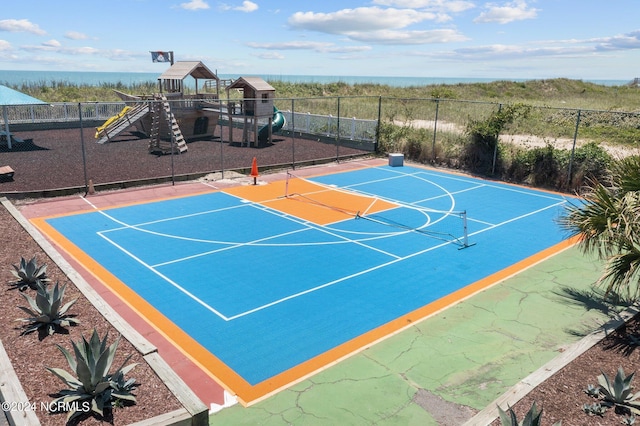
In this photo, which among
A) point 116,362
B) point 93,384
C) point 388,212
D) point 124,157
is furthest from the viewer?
point 124,157

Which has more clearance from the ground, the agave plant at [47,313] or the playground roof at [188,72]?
the playground roof at [188,72]

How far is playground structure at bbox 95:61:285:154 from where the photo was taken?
1033 inches

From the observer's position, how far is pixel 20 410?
511 centimetres

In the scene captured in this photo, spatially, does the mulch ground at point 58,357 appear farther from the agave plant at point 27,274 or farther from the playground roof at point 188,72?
the playground roof at point 188,72

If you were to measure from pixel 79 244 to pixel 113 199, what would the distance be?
480 cm

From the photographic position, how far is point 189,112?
28.5m

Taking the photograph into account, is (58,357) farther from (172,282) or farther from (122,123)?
(122,123)

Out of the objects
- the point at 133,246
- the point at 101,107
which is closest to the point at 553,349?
the point at 133,246

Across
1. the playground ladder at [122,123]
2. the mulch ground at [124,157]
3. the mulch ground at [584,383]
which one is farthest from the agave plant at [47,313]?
the playground ladder at [122,123]

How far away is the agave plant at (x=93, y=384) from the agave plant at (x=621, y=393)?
17.2ft

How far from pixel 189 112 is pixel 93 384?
24825 millimetres

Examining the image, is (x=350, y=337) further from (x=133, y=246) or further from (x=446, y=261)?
(x=133, y=246)

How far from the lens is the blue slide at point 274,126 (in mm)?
29000

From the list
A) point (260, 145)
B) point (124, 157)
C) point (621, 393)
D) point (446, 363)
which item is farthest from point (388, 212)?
point (124, 157)
